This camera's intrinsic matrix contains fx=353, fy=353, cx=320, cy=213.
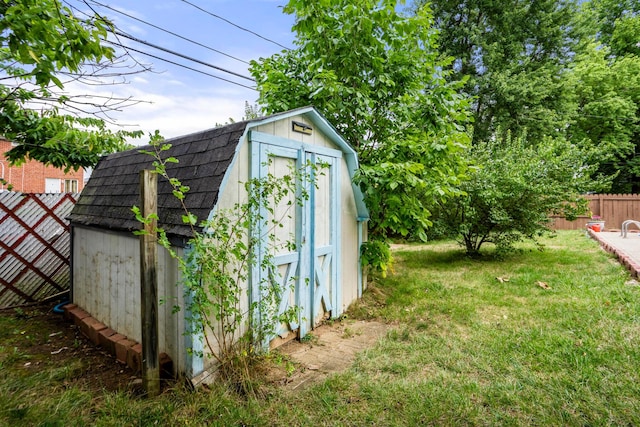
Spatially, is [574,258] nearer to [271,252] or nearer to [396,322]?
[396,322]

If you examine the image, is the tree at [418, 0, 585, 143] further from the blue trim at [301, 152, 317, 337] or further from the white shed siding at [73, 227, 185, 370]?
the white shed siding at [73, 227, 185, 370]

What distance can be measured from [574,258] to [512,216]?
5.95ft

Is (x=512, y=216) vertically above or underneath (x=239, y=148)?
underneath

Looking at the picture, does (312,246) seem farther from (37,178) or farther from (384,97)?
(37,178)

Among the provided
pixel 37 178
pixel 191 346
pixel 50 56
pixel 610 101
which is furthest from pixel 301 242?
pixel 610 101

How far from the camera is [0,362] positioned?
131 inches

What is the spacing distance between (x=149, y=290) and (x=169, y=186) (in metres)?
1.04

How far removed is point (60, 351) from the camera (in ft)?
12.2

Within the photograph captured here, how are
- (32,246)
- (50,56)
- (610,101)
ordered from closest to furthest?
(50,56), (32,246), (610,101)

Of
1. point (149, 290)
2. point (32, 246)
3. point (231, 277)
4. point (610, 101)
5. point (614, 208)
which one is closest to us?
point (149, 290)

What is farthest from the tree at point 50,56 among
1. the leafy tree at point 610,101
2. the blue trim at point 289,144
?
the leafy tree at point 610,101

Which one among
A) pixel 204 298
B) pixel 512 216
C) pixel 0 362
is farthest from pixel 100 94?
pixel 512 216

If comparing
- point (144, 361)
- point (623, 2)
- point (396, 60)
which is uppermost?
point (623, 2)

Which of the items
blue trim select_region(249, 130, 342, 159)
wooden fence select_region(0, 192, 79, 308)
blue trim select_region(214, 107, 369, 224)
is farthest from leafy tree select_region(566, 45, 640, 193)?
wooden fence select_region(0, 192, 79, 308)
